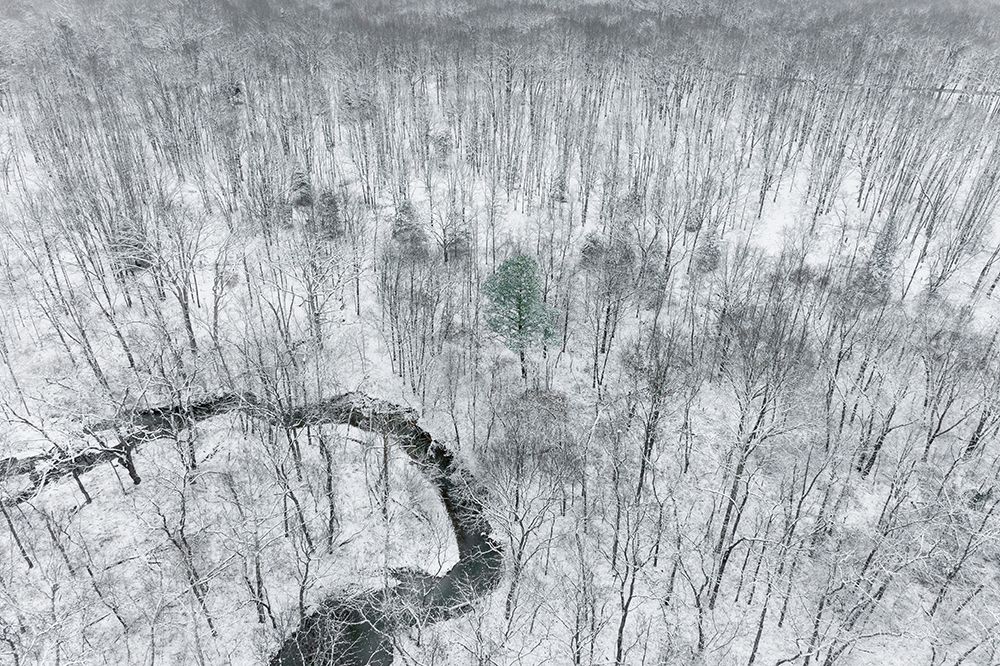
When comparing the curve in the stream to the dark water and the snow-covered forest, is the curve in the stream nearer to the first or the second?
the dark water

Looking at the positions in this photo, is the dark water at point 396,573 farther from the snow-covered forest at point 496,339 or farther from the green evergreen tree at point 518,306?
the green evergreen tree at point 518,306

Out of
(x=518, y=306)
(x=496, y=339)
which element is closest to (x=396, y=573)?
(x=518, y=306)

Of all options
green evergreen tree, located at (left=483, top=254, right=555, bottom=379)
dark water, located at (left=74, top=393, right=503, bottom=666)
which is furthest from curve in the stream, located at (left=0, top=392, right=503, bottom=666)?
green evergreen tree, located at (left=483, top=254, right=555, bottom=379)

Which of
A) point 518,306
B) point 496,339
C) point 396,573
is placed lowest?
point 396,573

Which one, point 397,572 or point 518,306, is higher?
point 518,306

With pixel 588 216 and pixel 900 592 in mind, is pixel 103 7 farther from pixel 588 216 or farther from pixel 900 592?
pixel 900 592

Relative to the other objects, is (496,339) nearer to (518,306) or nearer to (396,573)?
(518,306)
